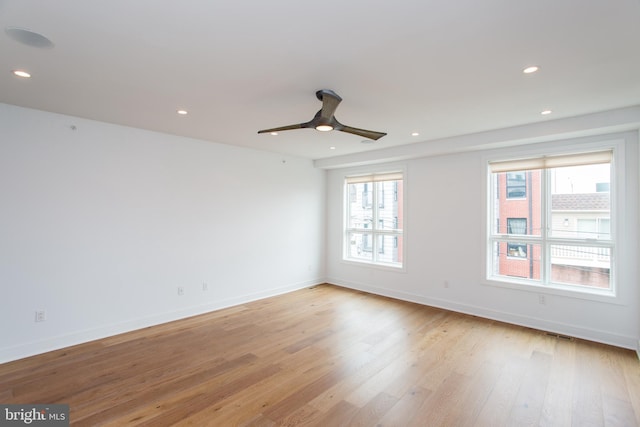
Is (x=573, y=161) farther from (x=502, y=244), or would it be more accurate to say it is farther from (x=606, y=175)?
(x=502, y=244)

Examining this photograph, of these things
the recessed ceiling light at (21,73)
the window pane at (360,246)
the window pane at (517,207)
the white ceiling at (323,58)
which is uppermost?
the white ceiling at (323,58)

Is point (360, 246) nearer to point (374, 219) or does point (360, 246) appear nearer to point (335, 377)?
point (374, 219)

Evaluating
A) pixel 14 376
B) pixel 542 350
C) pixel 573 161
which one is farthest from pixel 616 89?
pixel 14 376

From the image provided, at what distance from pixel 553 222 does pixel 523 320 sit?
1390 millimetres

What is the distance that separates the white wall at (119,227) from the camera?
3320mm

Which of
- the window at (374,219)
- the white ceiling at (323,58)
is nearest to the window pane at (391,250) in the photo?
the window at (374,219)

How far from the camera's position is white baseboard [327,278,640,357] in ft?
11.9

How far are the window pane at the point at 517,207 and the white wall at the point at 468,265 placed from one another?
0.76ft

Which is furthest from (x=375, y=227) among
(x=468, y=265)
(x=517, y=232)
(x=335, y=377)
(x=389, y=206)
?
(x=335, y=377)

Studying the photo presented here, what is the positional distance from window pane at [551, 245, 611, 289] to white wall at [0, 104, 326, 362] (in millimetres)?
4338

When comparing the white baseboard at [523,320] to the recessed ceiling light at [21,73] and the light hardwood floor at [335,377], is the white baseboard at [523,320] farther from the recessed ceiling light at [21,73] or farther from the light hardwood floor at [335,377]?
the recessed ceiling light at [21,73]

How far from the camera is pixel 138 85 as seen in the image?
107 inches

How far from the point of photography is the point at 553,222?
4156mm

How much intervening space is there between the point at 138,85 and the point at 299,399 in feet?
9.93
